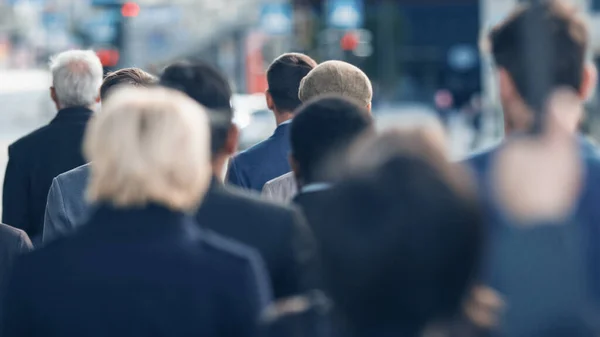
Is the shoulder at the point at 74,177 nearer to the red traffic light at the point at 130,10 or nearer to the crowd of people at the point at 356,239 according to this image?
the crowd of people at the point at 356,239

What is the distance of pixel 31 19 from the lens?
111375 millimetres

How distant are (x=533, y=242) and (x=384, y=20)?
49042 millimetres

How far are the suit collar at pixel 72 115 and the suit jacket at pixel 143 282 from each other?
3581 millimetres

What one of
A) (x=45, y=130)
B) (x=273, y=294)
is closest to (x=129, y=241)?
(x=273, y=294)

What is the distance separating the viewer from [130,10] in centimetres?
2427

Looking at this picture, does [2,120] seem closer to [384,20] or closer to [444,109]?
[384,20]

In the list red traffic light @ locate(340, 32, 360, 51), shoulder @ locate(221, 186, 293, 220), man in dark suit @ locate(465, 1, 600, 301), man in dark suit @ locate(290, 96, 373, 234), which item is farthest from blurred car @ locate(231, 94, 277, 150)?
man in dark suit @ locate(465, 1, 600, 301)

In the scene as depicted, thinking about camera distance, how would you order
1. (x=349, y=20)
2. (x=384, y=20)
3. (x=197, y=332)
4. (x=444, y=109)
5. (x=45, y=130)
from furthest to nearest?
(x=384, y=20)
(x=444, y=109)
(x=349, y=20)
(x=45, y=130)
(x=197, y=332)

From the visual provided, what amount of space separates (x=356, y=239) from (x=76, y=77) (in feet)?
13.4

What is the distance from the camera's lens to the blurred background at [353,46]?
37.4 m

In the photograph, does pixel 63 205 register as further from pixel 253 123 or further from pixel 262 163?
pixel 253 123

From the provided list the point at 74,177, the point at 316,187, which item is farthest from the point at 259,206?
the point at 74,177

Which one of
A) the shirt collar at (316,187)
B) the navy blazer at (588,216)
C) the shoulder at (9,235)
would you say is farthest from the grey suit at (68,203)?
the navy blazer at (588,216)

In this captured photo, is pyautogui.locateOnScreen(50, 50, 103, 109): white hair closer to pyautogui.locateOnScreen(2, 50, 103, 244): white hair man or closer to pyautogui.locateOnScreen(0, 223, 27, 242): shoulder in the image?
pyautogui.locateOnScreen(2, 50, 103, 244): white hair man
